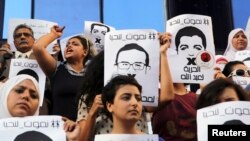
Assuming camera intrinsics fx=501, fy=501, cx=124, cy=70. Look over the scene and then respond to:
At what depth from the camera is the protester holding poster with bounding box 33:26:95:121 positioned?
2.54m

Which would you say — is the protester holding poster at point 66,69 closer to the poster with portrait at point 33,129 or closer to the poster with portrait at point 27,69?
the poster with portrait at point 27,69

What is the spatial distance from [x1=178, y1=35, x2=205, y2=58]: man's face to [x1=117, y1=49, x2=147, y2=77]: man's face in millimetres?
269

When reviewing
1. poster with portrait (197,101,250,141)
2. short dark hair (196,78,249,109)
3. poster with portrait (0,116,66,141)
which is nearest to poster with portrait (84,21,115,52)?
short dark hair (196,78,249,109)

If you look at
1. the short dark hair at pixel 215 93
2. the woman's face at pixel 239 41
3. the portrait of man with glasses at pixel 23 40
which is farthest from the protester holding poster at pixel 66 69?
the woman's face at pixel 239 41

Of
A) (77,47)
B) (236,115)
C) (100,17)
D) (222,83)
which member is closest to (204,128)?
(236,115)

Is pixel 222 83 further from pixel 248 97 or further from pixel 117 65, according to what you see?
pixel 117 65

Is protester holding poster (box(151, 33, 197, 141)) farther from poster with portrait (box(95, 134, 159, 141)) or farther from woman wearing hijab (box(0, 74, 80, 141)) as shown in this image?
woman wearing hijab (box(0, 74, 80, 141))

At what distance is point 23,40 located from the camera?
3041 millimetres

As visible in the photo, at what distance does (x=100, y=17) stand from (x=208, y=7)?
136 centimetres

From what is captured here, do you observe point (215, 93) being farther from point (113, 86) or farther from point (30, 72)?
point (30, 72)

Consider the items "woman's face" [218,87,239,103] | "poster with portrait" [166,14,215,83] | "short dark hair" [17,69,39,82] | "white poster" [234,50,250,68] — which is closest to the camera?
"woman's face" [218,87,239,103]

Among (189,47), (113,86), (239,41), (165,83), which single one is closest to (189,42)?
(189,47)

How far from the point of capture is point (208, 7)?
20.4 ft

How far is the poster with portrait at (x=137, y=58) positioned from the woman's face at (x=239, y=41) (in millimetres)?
1501
